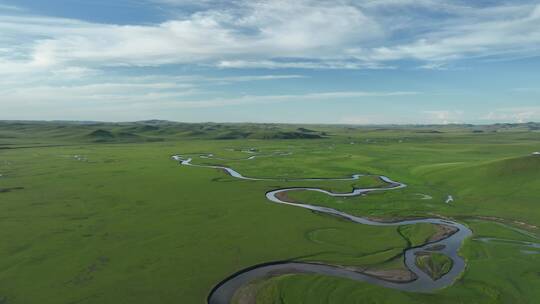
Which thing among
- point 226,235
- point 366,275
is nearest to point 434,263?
point 366,275

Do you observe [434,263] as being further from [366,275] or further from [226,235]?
[226,235]

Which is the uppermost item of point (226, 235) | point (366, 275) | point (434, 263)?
point (226, 235)

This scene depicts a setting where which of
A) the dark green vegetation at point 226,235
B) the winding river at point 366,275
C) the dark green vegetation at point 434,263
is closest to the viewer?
the dark green vegetation at point 226,235

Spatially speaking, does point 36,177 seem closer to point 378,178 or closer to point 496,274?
point 378,178

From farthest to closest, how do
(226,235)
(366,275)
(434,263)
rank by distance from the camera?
(226,235) → (434,263) → (366,275)

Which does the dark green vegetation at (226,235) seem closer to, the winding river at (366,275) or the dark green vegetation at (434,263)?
the winding river at (366,275)

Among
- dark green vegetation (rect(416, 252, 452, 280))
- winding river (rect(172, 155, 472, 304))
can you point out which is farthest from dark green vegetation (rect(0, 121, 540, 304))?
dark green vegetation (rect(416, 252, 452, 280))

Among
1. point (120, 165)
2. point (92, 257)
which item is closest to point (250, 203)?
point (92, 257)

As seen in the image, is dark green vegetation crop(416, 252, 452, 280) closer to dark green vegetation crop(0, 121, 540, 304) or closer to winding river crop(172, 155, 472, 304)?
winding river crop(172, 155, 472, 304)

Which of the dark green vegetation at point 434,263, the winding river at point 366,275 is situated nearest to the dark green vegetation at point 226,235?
the winding river at point 366,275
